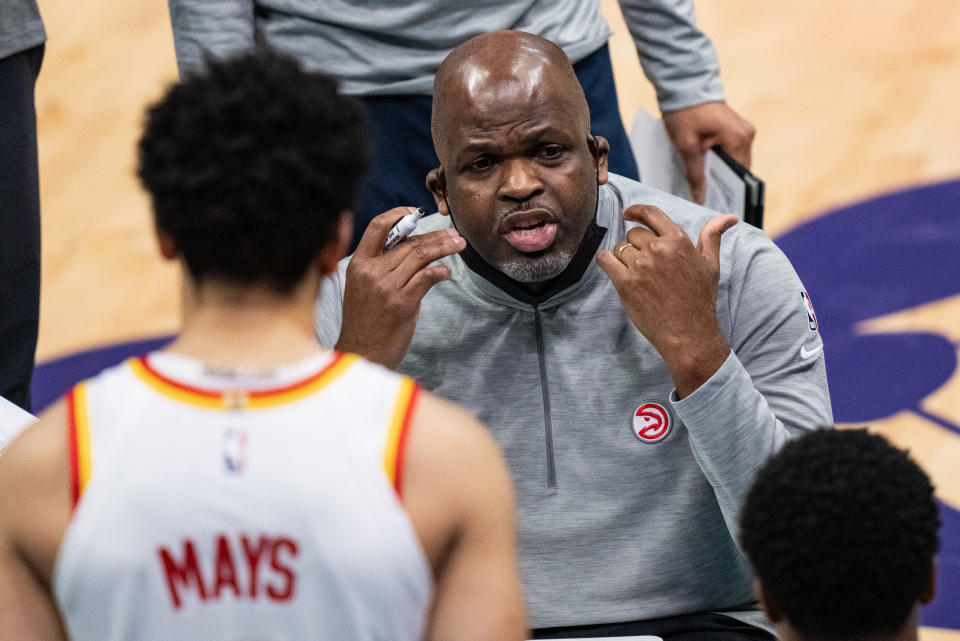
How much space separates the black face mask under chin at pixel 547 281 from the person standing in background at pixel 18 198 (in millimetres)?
897

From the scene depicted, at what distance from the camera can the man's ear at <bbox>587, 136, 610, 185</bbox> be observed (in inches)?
74.0

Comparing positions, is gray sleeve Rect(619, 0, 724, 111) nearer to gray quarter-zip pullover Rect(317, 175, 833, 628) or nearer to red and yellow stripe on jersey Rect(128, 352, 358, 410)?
gray quarter-zip pullover Rect(317, 175, 833, 628)

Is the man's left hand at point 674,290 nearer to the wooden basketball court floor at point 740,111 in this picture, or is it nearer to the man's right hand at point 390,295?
the man's right hand at point 390,295

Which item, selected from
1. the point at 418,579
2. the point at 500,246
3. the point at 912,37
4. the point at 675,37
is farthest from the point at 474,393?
the point at 912,37

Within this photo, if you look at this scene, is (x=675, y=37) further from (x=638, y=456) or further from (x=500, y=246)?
(x=638, y=456)

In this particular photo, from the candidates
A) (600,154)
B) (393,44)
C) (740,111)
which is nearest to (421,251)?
(600,154)

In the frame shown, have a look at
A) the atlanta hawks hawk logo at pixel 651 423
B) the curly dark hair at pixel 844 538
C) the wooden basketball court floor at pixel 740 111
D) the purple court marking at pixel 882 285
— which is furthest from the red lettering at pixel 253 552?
the wooden basketball court floor at pixel 740 111

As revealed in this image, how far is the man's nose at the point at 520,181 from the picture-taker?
5.82ft

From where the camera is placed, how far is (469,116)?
1.83 m

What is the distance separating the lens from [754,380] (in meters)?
1.72

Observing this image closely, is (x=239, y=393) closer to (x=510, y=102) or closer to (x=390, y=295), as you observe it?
(x=390, y=295)

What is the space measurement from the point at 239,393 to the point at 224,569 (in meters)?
0.14

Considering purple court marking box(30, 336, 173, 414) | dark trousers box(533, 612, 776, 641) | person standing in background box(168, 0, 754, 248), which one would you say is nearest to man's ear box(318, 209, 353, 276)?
dark trousers box(533, 612, 776, 641)

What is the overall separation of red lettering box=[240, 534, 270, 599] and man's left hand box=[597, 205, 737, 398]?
0.74 m
